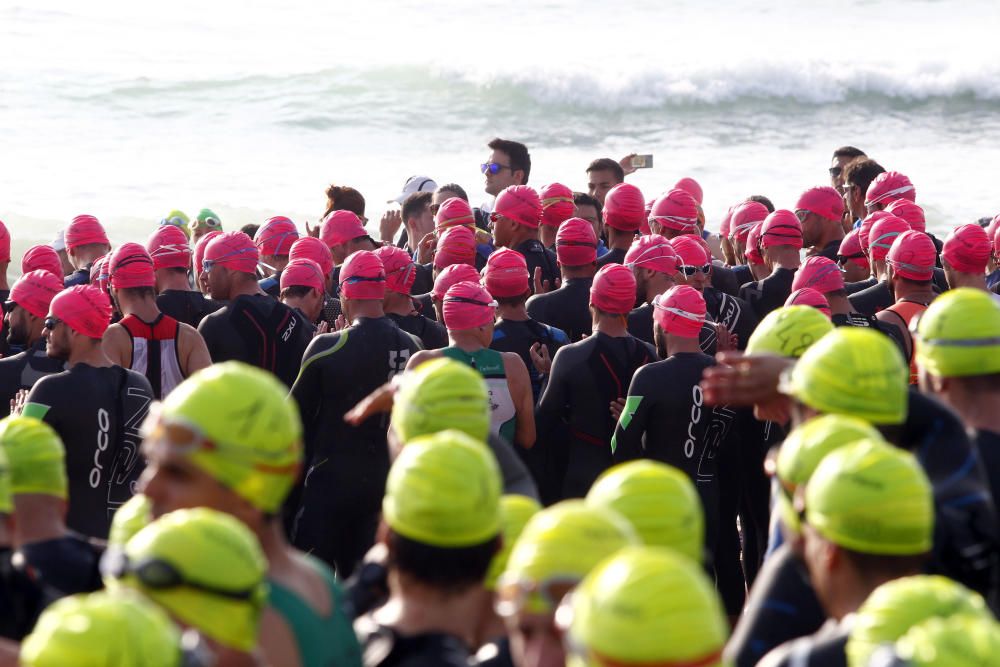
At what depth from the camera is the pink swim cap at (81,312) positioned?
21.9ft

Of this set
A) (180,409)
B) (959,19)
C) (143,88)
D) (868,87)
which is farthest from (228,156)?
(180,409)

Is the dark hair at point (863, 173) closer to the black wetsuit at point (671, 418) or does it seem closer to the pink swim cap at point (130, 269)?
the black wetsuit at point (671, 418)

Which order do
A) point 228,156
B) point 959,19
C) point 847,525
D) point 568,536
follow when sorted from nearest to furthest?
point 568,536, point 847,525, point 228,156, point 959,19

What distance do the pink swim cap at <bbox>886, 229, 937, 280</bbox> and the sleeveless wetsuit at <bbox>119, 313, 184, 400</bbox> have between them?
4.17 m

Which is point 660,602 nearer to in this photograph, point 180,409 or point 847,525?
point 847,525

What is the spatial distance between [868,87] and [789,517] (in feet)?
103

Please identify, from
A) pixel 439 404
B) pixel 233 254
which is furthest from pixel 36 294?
pixel 439 404

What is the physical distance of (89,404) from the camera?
21.5ft

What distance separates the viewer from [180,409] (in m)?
3.43

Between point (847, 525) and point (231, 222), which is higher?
point (847, 525)

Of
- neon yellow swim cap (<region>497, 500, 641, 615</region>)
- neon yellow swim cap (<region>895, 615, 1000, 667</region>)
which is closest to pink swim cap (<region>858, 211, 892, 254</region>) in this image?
neon yellow swim cap (<region>497, 500, 641, 615</region>)

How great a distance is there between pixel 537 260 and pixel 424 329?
1.64 metres

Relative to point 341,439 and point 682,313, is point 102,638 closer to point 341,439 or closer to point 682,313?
point 341,439

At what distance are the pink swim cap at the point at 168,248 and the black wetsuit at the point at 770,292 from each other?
3.68m
